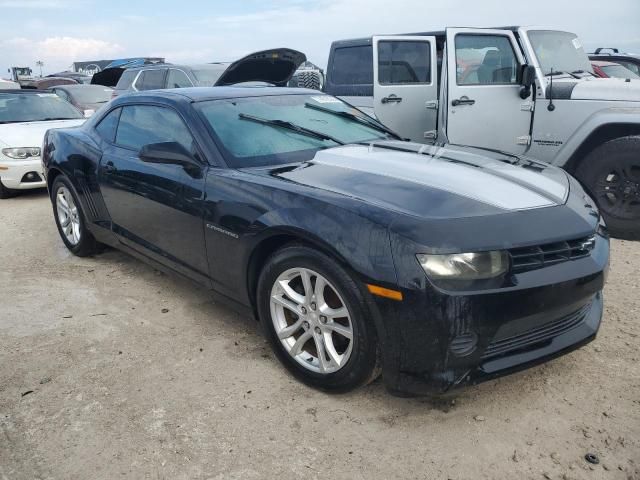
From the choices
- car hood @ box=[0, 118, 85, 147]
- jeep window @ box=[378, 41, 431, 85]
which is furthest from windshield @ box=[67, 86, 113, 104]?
jeep window @ box=[378, 41, 431, 85]

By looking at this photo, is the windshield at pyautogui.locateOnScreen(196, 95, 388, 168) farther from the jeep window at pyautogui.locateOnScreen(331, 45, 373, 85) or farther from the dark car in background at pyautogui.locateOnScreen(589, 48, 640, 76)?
the dark car in background at pyautogui.locateOnScreen(589, 48, 640, 76)

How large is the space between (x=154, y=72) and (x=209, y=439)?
969cm

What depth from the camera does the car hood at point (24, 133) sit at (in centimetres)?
720

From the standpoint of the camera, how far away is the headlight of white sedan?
2152mm

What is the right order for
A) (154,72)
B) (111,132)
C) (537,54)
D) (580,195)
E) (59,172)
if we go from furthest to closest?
(154,72) → (537,54) → (59,172) → (111,132) → (580,195)

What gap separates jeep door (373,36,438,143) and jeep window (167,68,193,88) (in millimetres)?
4712

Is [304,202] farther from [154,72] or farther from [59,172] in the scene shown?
[154,72]

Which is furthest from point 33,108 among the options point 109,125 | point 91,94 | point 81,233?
point 109,125

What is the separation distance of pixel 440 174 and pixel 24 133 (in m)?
6.62

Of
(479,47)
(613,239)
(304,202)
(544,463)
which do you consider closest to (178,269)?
(304,202)

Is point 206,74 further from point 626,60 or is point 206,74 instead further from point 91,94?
point 626,60

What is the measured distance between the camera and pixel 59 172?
4.77 meters

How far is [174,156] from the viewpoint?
3.13 metres

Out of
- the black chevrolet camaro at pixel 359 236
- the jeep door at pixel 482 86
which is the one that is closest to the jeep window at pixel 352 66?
the jeep door at pixel 482 86
